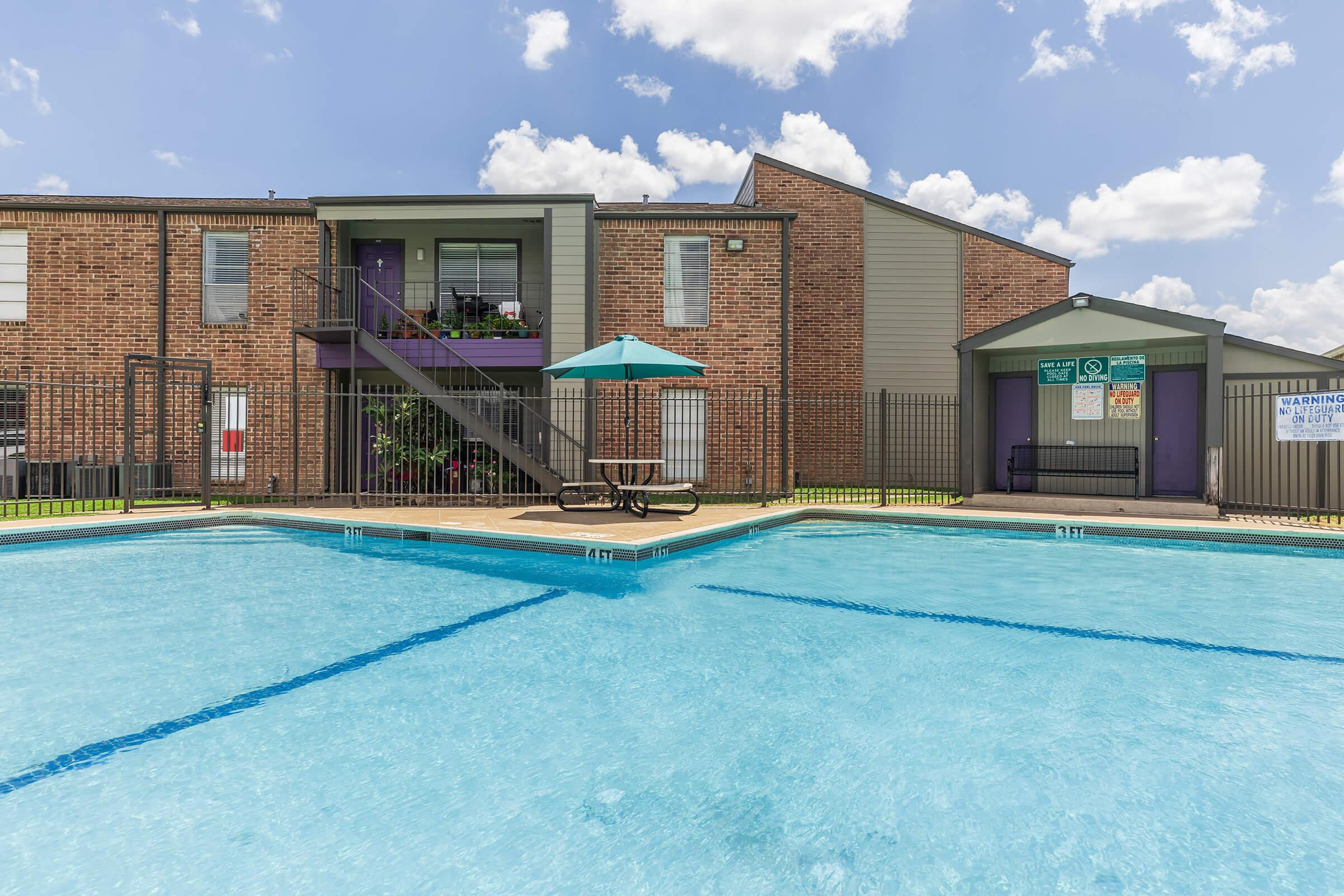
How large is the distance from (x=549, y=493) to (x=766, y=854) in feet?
30.9

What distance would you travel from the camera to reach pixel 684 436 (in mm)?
13453

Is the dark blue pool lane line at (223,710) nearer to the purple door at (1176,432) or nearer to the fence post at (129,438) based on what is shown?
the fence post at (129,438)

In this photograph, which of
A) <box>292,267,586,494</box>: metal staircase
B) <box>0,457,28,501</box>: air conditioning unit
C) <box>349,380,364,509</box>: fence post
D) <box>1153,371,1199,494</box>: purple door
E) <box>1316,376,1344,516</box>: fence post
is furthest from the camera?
<box>0,457,28,501</box>: air conditioning unit

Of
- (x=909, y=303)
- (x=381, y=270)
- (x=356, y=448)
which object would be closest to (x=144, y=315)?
(x=381, y=270)

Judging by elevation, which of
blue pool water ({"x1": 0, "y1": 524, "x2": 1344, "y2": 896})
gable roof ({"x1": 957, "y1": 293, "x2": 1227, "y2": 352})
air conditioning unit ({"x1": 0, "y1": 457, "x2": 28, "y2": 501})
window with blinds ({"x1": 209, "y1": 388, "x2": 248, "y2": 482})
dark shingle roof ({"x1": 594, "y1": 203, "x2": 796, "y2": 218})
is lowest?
blue pool water ({"x1": 0, "y1": 524, "x2": 1344, "y2": 896})

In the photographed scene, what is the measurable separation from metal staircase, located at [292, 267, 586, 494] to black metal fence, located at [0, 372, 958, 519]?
0.10m

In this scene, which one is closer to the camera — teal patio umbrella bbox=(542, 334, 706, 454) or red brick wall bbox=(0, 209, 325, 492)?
teal patio umbrella bbox=(542, 334, 706, 454)

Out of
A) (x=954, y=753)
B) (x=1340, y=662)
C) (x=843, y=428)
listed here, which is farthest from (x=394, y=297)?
(x=1340, y=662)

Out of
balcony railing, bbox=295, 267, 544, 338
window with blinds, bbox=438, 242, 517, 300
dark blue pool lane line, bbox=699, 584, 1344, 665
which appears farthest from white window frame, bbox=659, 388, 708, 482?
dark blue pool lane line, bbox=699, 584, 1344, 665

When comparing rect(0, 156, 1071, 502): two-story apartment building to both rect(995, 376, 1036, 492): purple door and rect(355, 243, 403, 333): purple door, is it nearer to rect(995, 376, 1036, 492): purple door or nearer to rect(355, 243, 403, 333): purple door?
rect(355, 243, 403, 333): purple door

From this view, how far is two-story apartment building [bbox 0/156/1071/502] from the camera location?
42.3ft

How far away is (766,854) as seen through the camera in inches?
92.1

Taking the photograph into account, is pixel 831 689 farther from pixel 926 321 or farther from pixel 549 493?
pixel 926 321

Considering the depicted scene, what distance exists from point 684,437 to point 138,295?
11.2m
